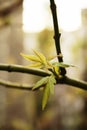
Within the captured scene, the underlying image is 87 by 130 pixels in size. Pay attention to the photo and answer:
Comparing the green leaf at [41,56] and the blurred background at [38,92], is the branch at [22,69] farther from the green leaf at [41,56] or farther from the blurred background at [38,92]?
the blurred background at [38,92]

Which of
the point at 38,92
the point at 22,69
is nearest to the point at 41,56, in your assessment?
the point at 22,69

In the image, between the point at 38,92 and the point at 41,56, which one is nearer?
the point at 41,56

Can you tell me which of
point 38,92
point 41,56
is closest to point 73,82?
point 41,56

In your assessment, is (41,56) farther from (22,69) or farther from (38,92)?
(38,92)

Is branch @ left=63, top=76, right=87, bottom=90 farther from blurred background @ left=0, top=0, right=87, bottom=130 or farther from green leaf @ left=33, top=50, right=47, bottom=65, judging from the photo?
blurred background @ left=0, top=0, right=87, bottom=130

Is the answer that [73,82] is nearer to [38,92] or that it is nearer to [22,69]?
[22,69]

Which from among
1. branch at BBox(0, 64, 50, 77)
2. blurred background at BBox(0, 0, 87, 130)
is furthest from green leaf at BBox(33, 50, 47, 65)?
blurred background at BBox(0, 0, 87, 130)

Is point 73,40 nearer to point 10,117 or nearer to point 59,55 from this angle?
point 10,117

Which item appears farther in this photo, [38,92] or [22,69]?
[38,92]

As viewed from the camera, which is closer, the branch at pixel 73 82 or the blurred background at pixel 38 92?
the branch at pixel 73 82

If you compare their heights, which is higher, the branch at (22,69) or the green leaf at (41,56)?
the green leaf at (41,56)

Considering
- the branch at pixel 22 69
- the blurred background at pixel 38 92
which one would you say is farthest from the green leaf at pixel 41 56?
the blurred background at pixel 38 92
